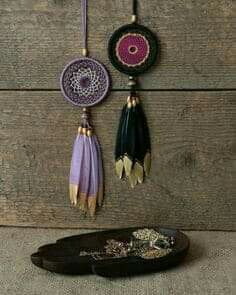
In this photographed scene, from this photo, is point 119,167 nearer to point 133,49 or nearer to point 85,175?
point 85,175

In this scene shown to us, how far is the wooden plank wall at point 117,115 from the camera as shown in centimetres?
81

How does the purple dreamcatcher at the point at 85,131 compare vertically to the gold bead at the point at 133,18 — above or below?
below

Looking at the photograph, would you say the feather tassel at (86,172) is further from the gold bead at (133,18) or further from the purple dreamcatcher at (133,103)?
the gold bead at (133,18)

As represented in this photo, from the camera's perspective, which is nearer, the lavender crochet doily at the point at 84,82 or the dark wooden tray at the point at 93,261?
the dark wooden tray at the point at 93,261

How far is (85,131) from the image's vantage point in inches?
32.9

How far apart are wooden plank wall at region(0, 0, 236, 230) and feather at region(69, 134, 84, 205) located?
1cm

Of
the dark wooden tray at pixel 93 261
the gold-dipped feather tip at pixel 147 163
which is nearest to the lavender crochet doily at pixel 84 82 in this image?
the gold-dipped feather tip at pixel 147 163

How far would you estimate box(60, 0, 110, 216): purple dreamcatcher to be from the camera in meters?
0.82

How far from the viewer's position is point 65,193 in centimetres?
86

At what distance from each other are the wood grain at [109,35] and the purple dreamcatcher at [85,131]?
15mm

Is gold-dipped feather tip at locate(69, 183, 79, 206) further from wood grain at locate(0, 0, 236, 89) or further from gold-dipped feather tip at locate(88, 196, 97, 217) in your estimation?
wood grain at locate(0, 0, 236, 89)

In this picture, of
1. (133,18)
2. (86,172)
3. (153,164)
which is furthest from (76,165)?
(133,18)

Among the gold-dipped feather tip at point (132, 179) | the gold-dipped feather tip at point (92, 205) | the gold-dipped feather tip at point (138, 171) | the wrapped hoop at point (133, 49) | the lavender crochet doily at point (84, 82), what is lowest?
the gold-dipped feather tip at point (92, 205)

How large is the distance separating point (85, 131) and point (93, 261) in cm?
21
